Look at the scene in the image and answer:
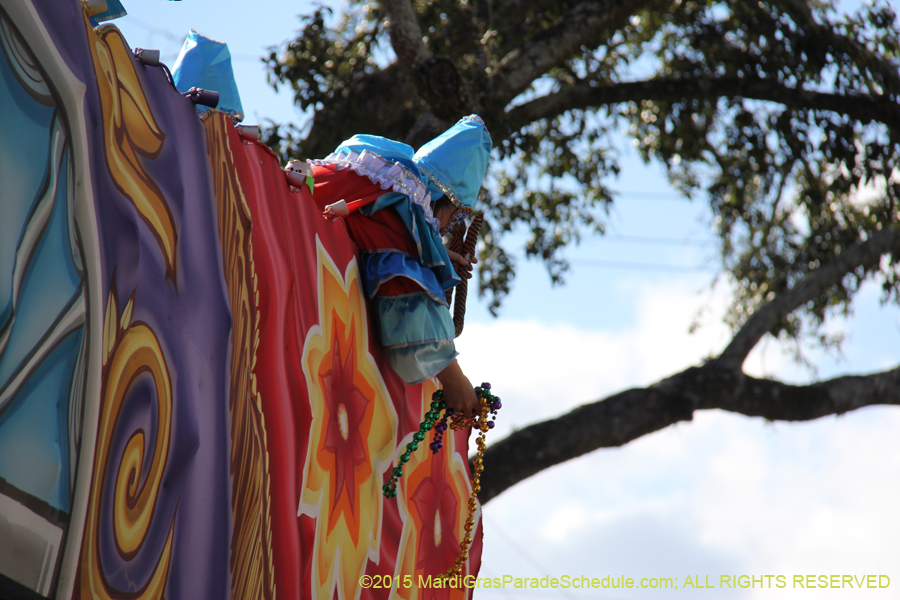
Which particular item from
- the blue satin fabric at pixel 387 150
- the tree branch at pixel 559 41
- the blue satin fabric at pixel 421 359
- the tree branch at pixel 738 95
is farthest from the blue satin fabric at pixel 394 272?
the tree branch at pixel 738 95

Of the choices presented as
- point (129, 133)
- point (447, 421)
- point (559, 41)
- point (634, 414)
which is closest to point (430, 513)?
point (447, 421)

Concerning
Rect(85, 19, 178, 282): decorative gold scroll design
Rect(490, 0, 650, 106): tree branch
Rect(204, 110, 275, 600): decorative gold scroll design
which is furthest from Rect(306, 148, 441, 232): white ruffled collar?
Rect(490, 0, 650, 106): tree branch

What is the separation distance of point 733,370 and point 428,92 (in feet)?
8.00

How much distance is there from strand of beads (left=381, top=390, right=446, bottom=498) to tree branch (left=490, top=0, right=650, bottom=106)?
8.49 feet

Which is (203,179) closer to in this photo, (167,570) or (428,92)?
(167,570)

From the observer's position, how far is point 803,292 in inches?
212

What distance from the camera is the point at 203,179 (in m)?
1.63

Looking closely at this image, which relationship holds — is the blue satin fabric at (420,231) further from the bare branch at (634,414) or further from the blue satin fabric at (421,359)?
the bare branch at (634,414)

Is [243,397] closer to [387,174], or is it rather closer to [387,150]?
[387,174]

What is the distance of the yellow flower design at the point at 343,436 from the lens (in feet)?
6.51

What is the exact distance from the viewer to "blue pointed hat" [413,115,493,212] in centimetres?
239

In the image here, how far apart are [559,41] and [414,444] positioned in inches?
122

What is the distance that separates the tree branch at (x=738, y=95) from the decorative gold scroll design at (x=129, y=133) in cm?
404

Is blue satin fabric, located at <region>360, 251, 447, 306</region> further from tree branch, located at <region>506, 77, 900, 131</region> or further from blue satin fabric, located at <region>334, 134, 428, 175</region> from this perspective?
tree branch, located at <region>506, 77, 900, 131</region>
